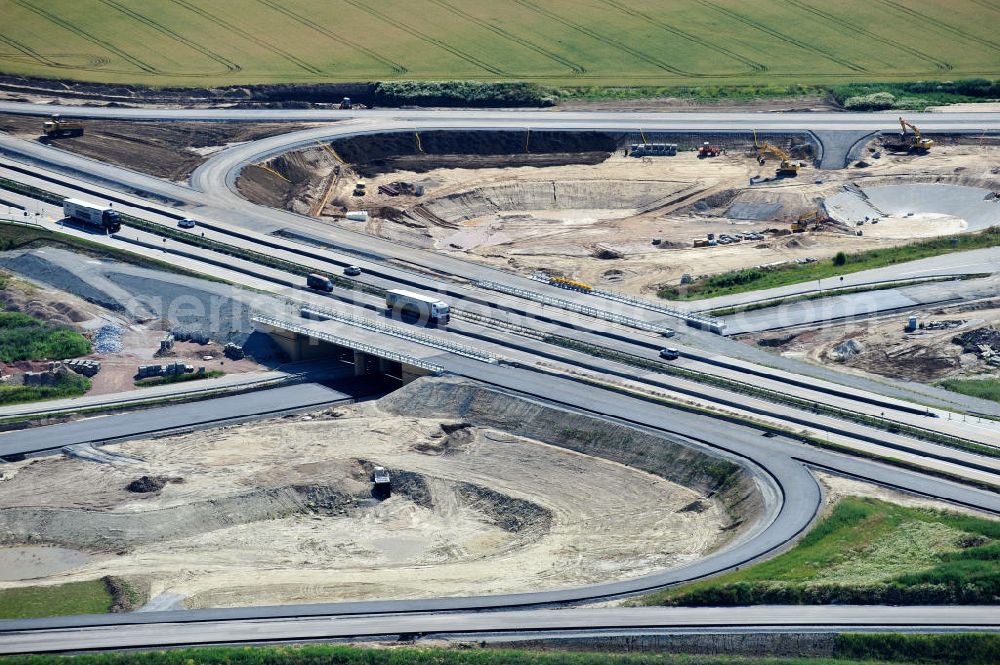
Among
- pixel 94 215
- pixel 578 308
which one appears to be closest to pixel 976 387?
pixel 578 308

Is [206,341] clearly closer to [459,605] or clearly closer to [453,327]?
[453,327]

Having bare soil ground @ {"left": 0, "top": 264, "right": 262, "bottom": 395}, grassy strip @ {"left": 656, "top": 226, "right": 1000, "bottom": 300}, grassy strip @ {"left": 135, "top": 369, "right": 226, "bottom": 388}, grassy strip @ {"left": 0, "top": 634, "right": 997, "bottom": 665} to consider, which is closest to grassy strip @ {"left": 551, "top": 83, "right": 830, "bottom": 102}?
grassy strip @ {"left": 656, "top": 226, "right": 1000, "bottom": 300}

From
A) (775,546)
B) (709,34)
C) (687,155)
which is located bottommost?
(775,546)

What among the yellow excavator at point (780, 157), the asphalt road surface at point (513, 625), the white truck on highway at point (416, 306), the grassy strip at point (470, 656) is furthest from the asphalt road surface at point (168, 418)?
the yellow excavator at point (780, 157)

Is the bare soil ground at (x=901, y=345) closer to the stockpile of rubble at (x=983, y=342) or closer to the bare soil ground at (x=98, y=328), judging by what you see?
the stockpile of rubble at (x=983, y=342)

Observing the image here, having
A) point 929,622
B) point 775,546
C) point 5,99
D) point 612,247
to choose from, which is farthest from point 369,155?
point 929,622

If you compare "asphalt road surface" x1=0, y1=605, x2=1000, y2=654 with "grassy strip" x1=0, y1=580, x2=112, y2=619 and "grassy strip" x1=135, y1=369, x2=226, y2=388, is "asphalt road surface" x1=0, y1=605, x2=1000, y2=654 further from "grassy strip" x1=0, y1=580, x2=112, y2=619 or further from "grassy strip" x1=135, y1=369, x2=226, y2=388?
"grassy strip" x1=135, y1=369, x2=226, y2=388
